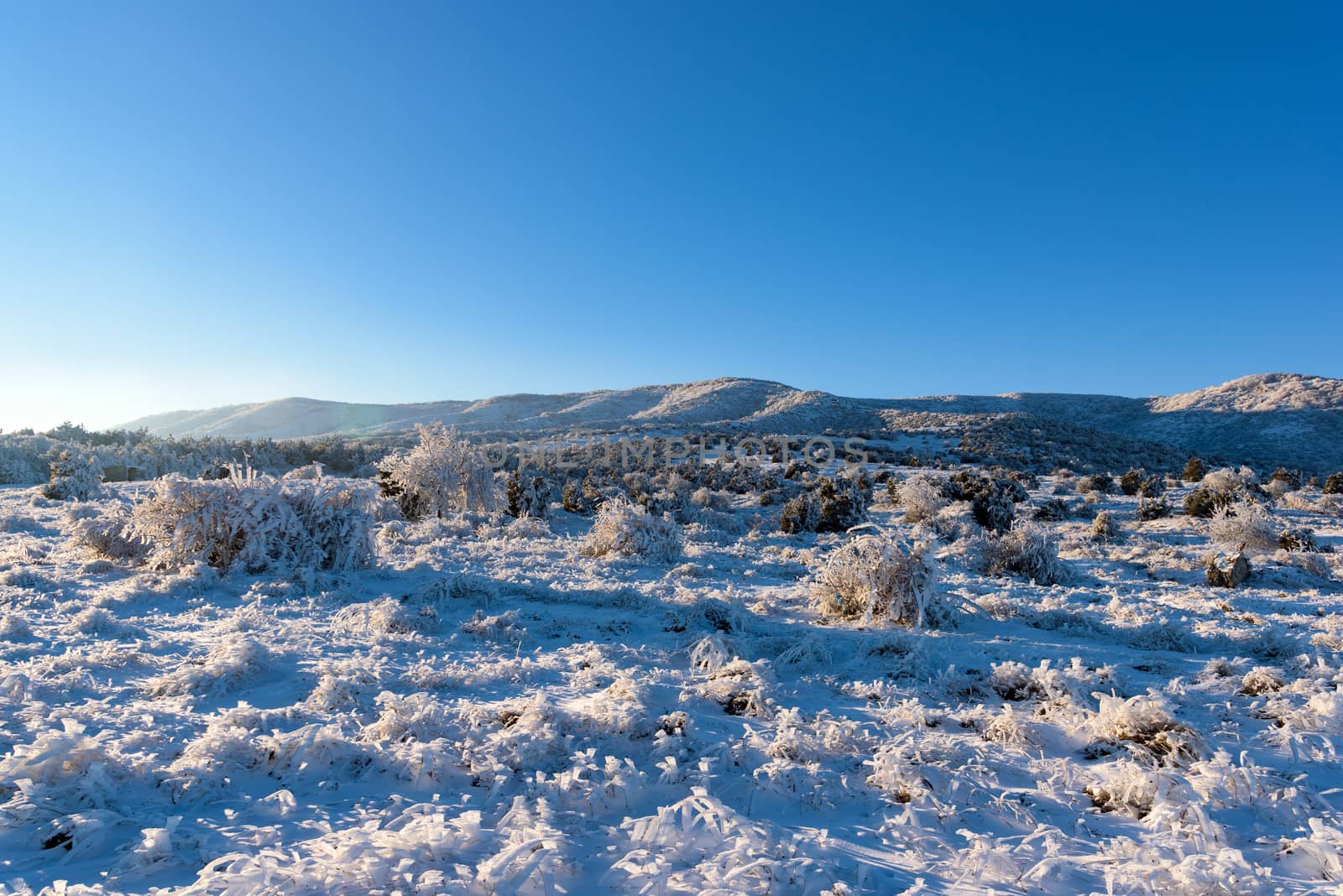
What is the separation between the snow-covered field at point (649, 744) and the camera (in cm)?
284

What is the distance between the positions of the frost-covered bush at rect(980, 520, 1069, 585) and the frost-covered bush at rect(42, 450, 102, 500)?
21787 millimetres

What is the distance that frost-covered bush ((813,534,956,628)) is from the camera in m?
7.36

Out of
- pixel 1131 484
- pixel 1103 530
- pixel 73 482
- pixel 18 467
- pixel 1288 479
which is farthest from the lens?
pixel 18 467

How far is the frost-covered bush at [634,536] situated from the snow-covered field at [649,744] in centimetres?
296

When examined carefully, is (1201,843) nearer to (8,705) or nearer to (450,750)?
(450,750)

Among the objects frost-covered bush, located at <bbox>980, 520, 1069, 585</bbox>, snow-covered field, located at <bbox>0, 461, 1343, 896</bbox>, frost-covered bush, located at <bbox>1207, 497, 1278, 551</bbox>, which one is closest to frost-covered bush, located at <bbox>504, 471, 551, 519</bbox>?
snow-covered field, located at <bbox>0, 461, 1343, 896</bbox>

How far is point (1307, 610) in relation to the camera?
8.04 metres

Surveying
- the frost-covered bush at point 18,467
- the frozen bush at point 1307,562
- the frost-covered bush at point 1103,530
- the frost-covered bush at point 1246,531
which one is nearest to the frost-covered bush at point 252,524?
the frost-covered bush at point 1103,530

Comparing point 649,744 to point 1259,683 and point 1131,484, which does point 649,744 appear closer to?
point 1259,683

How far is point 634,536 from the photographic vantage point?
1130 centimetres

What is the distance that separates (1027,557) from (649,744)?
28.1ft

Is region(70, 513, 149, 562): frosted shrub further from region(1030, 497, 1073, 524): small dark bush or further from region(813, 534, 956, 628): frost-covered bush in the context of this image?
region(1030, 497, 1073, 524): small dark bush

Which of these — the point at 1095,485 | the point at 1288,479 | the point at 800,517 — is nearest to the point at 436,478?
the point at 800,517

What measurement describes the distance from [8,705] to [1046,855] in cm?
662
